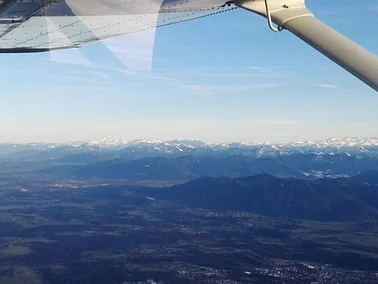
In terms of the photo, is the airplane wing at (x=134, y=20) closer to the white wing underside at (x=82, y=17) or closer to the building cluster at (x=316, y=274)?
the white wing underside at (x=82, y=17)

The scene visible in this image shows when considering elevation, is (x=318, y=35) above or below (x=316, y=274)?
above

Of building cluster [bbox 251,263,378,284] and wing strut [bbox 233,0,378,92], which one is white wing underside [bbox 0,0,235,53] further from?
building cluster [bbox 251,263,378,284]

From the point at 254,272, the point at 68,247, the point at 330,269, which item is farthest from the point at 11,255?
the point at 330,269

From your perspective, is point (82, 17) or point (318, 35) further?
point (82, 17)

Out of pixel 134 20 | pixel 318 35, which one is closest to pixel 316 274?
pixel 134 20

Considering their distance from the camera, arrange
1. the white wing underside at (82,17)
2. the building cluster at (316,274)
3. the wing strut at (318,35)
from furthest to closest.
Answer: the building cluster at (316,274)
the white wing underside at (82,17)
the wing strut at (318,35)

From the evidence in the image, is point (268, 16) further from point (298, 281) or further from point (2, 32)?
point (298, 281)

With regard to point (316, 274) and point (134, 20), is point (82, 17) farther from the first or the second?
point (316, 274)

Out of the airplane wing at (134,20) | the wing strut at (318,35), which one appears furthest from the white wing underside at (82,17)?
the wing strut at (318,35)
